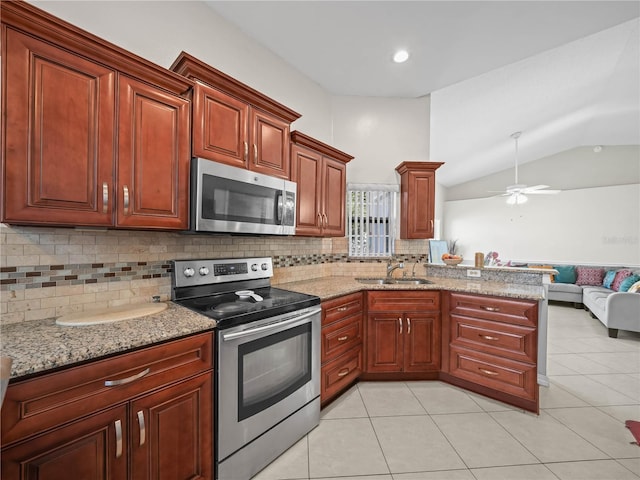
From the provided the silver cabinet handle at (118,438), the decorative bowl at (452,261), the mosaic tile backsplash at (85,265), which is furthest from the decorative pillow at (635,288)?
the silver cabinet handle at (118,438)

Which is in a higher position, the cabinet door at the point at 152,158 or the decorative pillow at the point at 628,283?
the cabinet door at the point at 152,158

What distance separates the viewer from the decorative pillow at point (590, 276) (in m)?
5.79

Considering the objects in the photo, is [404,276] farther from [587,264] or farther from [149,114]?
[587,264]

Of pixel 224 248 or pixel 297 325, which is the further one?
pixel 224 248

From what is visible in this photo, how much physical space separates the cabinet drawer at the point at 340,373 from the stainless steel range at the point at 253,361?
17 cm

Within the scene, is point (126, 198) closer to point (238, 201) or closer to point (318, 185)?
point (238, 201)

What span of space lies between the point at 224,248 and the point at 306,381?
3.80 feet

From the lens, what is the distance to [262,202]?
202cm

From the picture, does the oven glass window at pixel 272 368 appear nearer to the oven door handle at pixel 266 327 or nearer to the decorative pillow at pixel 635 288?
the oven door handle at pixel 266 327

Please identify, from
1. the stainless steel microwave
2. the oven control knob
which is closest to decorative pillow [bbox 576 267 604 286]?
the stainless steel microwave

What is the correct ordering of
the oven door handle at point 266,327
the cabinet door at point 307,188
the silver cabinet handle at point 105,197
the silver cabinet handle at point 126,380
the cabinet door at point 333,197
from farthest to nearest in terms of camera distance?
the cabinet door at point 333,197, the cabinet door at point 307,188, the oven door handle at point 266,327, the silver cabinet handle at point 105,197, the silver cabinet handle at point 126,380

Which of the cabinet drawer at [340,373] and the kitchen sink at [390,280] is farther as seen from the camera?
the kitchen sink at [390,280]

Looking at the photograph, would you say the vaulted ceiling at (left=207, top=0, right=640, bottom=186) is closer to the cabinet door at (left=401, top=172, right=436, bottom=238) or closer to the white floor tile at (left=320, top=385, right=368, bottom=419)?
the cabinet door at (left=401, top=172, right=436, bottom=238)

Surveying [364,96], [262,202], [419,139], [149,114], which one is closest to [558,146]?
→ [419,139]
